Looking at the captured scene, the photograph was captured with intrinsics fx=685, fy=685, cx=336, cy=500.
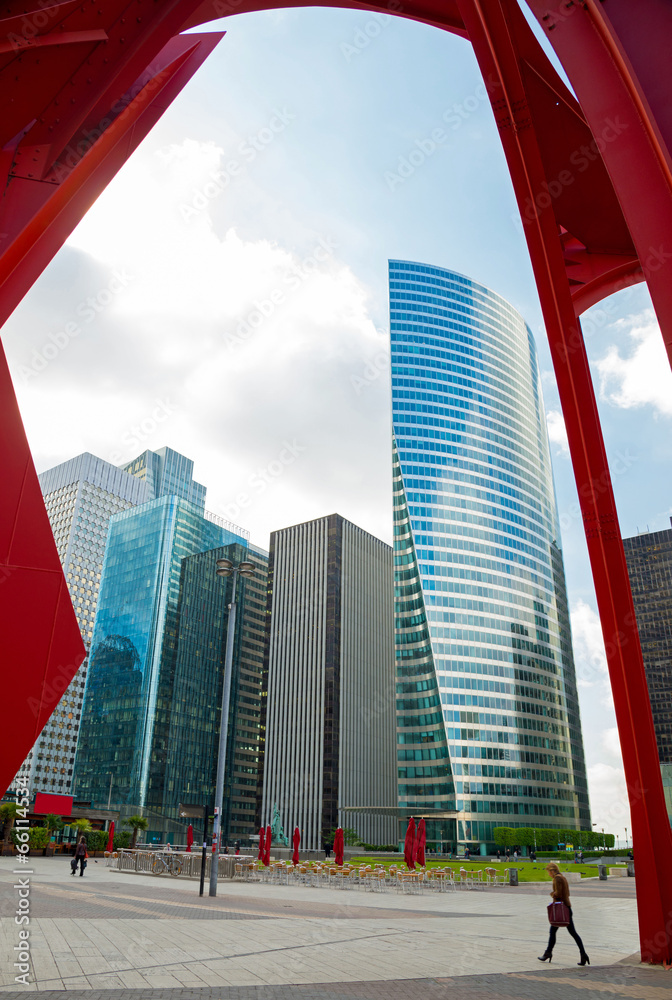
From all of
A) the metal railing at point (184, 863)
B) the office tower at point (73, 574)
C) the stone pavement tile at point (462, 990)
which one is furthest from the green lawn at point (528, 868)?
the office tower at point (73, 574)

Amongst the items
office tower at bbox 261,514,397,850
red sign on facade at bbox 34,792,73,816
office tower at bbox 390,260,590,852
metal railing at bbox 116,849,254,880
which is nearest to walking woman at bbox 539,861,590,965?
metal railing at bbox 116,849,254,880

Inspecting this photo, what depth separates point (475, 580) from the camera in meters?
105

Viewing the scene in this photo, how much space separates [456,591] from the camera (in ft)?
337

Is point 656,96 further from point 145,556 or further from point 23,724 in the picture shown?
point 145,556

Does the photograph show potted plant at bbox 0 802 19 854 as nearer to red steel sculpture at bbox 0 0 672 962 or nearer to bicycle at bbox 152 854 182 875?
bicycle at bbox 152 854 182 875

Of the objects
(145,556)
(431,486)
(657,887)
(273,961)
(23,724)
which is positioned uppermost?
(431,486)

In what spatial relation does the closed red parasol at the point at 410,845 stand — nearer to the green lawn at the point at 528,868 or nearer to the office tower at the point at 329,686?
the green lawn at the point at 528,868

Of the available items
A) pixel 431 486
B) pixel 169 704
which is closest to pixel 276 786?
pixel 169 704

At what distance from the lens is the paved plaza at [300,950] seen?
8.24 m

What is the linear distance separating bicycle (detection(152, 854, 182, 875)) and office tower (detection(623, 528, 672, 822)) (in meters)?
103

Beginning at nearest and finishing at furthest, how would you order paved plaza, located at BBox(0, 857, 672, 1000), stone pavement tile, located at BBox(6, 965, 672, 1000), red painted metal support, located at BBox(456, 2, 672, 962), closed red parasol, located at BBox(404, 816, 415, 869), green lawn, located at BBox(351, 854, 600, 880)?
stone pavement tile, located at BBox(6, 965, 672, 1000) < paved plaza, located at BBox(0, 857, 672, 1000) < red painted metal support, located at BBox(456, 2, 672, 962) < closed red parasol, located at BBox(404, 816, 415, 869) < green lawn, located at BBox(351, 854, 600, 880)

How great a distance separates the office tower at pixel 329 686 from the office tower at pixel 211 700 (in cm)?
947

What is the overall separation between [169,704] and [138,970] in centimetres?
10621

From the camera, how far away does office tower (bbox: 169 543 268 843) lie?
10912cm
